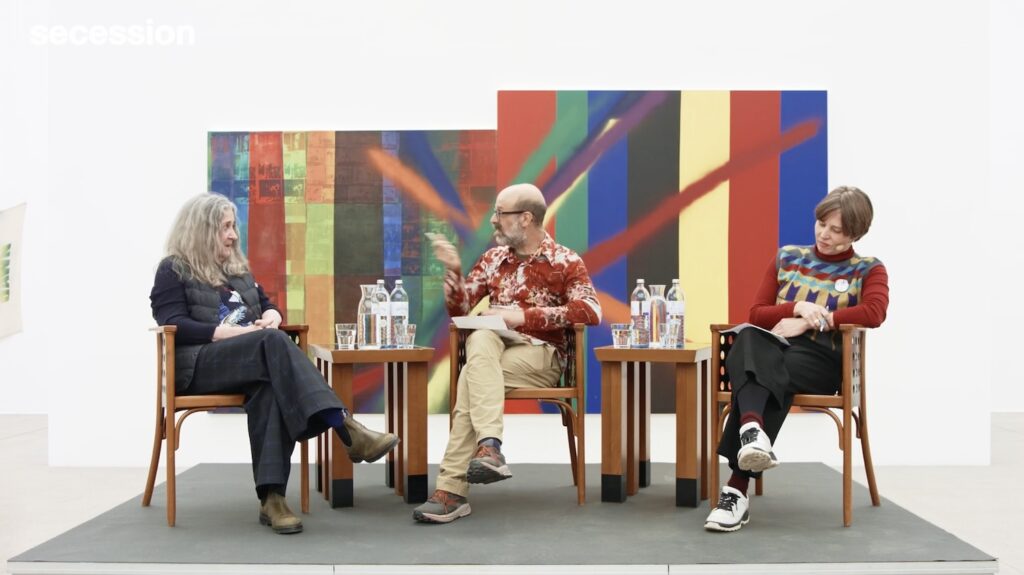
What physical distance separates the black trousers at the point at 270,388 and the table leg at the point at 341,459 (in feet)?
1.12

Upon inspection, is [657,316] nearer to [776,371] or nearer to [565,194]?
[776,371]

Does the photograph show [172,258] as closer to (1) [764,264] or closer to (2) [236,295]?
(2) [236,295]

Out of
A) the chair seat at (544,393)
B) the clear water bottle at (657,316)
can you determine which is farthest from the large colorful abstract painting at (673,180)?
the chair seat at (544,393)

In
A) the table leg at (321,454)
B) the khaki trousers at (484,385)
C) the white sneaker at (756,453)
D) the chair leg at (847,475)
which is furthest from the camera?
the table leg at (321,454)

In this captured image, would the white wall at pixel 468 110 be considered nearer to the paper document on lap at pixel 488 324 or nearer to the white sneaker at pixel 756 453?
the paper document on lap at pixel 488 324

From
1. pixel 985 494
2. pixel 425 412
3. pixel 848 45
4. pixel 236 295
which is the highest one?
pixel 848 45

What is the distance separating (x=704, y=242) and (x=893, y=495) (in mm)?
1497

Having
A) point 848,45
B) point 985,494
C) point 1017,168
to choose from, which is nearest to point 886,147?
point 848,45

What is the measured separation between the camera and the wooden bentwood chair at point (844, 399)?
3500 millimetres

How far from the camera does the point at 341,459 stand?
3.87 metres

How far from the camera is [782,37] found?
17.5 ft

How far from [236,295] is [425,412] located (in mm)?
808

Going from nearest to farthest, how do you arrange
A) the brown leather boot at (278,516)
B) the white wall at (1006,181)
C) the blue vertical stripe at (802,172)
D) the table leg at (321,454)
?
the brown leather boot at (278,516) < the table leg at (321,454) < the blue vertical stripe at (802,172) < the white wall at (1006,181)

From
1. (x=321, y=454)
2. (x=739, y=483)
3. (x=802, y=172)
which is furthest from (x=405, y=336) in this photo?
(x=802, y=172)
